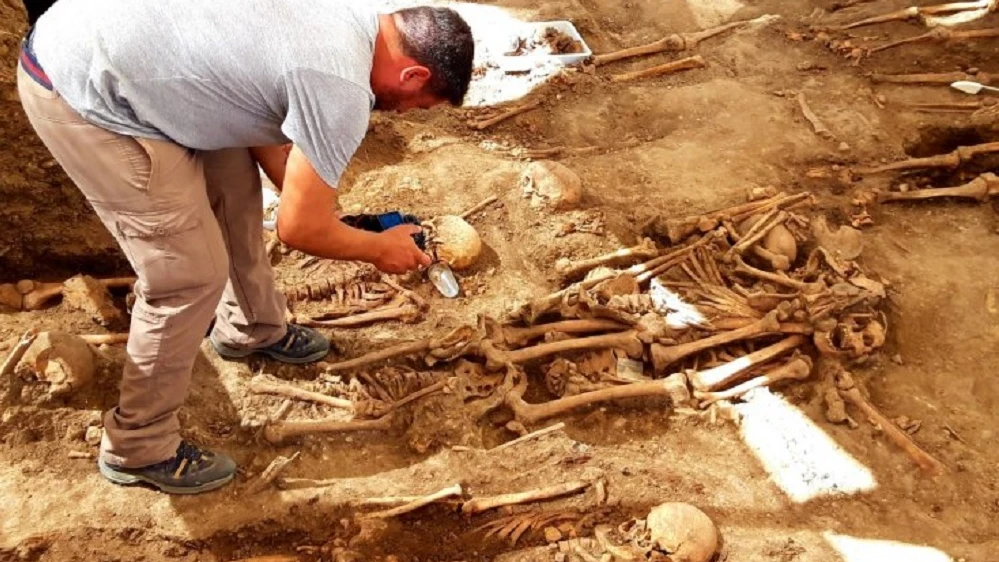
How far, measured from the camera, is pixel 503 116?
5.45 m

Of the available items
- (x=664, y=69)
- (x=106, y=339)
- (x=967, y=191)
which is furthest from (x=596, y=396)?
(x=664, y=69)

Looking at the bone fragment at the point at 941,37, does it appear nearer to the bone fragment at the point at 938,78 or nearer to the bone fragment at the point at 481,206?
the bone fragment at the point at 938,78

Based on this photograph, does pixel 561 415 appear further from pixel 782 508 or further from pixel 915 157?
pixel 915 157

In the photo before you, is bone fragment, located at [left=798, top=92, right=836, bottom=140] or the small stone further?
bone fragment, located at [left=798, top=92, right=836, bottom=140]

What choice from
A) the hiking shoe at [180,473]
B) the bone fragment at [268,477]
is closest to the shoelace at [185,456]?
the hiking shoe at [180,473]

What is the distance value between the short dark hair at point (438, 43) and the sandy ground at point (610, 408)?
163 cm

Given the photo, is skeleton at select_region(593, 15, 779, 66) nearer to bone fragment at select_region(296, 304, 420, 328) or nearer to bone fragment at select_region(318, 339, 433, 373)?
bone fragment at select_region(296, 304, 420, 328)

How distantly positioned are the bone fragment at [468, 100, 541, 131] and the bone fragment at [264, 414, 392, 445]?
8.73 feet

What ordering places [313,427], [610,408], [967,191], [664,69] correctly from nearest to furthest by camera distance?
[313,427] → [610,408] → [967,191] → [664,69]

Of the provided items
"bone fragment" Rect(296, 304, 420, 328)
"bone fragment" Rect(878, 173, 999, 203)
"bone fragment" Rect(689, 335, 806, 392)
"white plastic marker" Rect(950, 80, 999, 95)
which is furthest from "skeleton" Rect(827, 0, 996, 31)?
"bone fragment" Rect(296, 304, 420, 328)

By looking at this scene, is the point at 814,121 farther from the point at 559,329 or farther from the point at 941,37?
the point at 559,329

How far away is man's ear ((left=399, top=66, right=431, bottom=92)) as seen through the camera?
7.39 feet

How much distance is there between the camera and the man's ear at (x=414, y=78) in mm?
2252

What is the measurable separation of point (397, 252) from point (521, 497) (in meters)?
1.11
